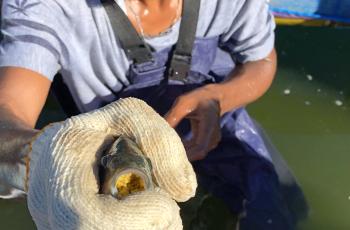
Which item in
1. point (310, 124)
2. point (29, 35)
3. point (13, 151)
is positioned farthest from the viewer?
point (310, 124)

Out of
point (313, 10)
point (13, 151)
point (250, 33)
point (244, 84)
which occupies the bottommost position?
point (313, 10)

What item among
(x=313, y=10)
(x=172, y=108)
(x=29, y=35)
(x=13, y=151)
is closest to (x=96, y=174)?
(x=13, y=151)

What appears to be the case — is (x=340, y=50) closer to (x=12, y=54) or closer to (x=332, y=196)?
(x=332, y=196)

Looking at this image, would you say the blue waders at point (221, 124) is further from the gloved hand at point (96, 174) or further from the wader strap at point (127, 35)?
the gloved hand at point (96, 174)

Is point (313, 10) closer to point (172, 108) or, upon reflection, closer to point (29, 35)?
point (172, 108)

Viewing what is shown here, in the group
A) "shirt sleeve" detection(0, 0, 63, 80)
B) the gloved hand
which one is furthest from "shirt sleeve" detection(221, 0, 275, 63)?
the gloved hand

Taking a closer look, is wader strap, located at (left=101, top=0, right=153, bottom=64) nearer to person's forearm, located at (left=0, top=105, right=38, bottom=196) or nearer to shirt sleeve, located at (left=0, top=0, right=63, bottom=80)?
shirt sleeve, located at (left=0, top=0, right=63, bottom=80)
